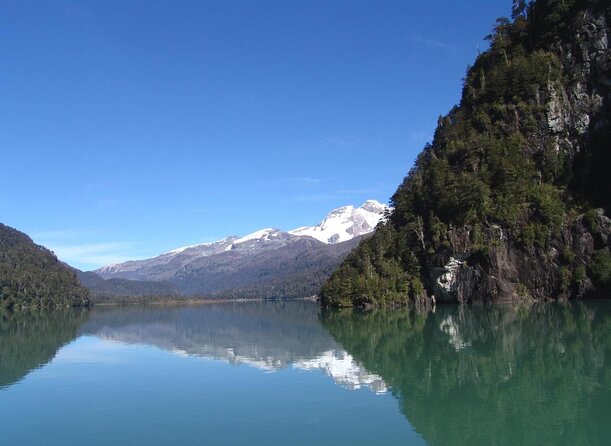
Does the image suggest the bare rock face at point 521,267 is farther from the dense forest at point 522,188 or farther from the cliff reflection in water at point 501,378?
the cliff reflection in water at point 501,378

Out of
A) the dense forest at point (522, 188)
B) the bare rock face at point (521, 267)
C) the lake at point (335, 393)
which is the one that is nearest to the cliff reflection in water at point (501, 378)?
the lake at point (335, 393)

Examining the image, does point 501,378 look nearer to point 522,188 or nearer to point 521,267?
point 521,267

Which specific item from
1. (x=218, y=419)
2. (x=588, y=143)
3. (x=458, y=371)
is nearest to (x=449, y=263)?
(x=588, y=143)

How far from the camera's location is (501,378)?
28.3 metres

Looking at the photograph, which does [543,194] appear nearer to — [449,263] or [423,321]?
[449,263]


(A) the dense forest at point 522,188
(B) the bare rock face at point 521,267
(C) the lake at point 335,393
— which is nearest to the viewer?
(C) the lake at point 335,393

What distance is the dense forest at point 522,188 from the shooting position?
92250 mm

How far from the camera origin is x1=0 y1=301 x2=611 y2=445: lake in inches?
791

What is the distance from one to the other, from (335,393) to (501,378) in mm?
8908

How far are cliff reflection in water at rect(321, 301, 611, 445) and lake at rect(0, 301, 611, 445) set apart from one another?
81 millimetres

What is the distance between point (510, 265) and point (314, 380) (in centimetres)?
7217

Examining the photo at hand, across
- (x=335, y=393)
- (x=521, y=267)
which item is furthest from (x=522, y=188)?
(x=335, y=393)

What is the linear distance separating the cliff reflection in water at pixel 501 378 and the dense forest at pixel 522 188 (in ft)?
127

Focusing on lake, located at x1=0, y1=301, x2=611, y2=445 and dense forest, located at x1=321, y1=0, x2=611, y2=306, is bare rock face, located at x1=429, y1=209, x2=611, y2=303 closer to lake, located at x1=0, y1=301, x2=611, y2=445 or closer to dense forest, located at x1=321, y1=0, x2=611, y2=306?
dense forest, located at x1=321, y1=0, x2=611, y2=306
